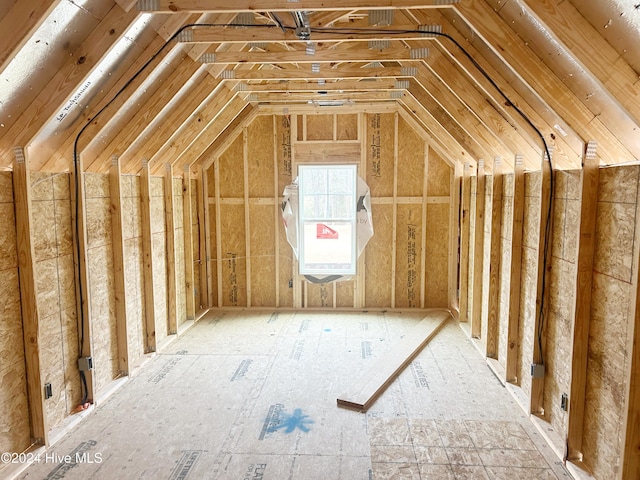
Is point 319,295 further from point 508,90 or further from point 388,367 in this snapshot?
point 508,90

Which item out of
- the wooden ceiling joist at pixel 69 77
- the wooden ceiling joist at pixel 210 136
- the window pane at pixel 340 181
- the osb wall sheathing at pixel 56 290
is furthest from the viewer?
the window pane at pixel 340 181

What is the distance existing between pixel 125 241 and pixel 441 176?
433cm

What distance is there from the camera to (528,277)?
12.4ft

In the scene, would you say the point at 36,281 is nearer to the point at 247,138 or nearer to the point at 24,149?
the point at 24,149

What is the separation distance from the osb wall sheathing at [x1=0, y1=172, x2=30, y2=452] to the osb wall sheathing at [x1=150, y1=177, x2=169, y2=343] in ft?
6.56

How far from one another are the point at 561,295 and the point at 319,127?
13.6ft

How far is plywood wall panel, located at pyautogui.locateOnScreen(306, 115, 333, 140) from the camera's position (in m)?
6.29

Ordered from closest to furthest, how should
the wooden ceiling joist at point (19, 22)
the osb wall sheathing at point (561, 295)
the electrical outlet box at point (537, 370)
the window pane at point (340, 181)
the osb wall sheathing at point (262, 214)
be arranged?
the wooden ceiling joist at point (19, 22) → the osb wall sheathing at point (561, 295) → the electrical outlet box at point (537, 370) → the osb wall sheathing at point (262, 214) → the window pane at point (340, 181)

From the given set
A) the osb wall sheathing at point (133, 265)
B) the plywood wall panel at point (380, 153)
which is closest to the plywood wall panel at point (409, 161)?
the plywood wall panel at point (380, 153)

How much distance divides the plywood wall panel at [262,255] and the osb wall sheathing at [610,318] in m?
4.61

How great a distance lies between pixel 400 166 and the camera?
6.34 m

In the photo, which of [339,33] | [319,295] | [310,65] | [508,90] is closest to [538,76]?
[508,90]

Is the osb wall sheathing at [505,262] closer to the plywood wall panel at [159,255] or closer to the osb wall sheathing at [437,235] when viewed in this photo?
the osb wall sheathing at [437,235]

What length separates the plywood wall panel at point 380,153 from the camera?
625 cm
